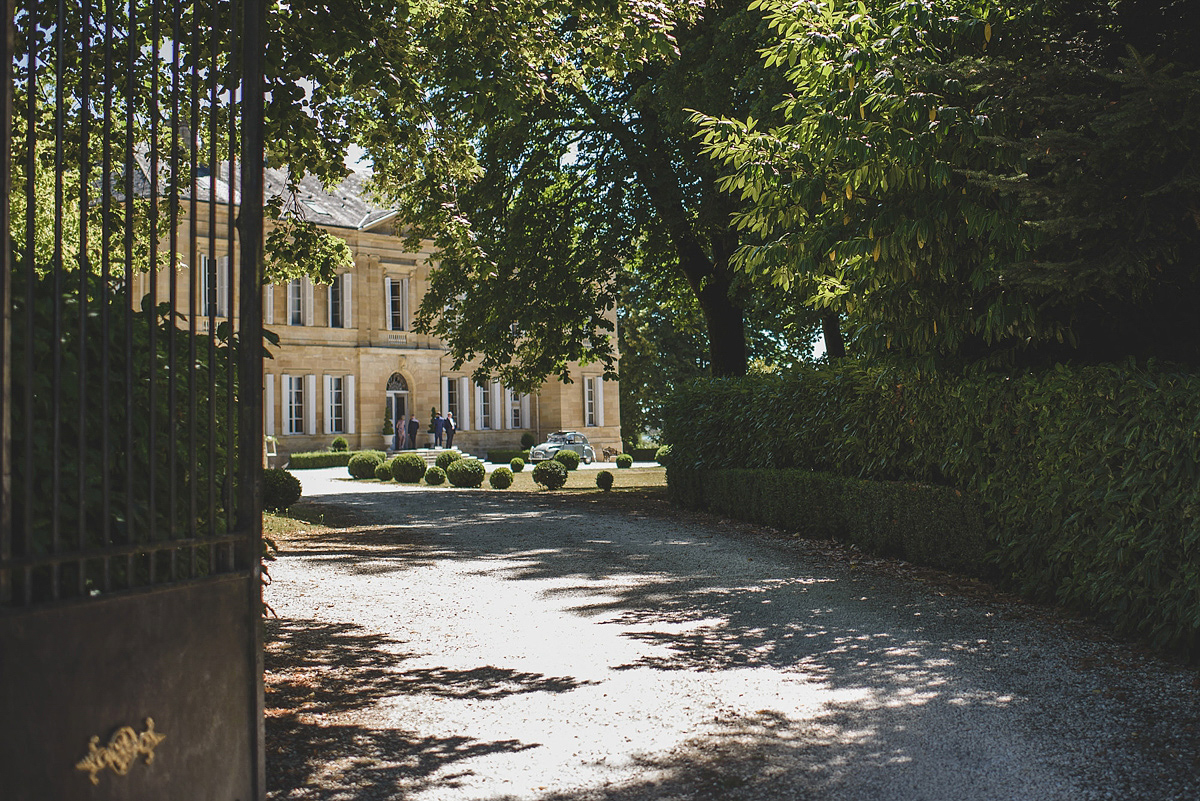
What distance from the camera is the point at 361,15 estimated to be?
709 cm

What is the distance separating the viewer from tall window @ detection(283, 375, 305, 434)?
39406 mm

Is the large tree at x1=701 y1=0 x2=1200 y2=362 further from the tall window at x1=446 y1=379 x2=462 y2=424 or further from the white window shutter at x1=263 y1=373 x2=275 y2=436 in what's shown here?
the tall window at x1=446 y1=379 x2=462 y2=424

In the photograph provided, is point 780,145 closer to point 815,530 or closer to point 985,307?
point 985,307

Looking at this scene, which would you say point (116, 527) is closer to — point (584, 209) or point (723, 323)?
point (584, 209)

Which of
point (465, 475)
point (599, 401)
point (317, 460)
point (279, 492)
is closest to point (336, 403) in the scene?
point (317, 460)

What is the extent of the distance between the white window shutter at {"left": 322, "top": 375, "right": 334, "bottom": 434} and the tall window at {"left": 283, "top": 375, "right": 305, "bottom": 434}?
3.25ft

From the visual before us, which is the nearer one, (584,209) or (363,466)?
(584,209)

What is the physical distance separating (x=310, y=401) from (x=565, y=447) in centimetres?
1166

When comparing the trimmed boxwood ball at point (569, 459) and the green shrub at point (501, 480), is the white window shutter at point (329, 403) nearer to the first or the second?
the trimmed boxwood ball at point (569, 459)

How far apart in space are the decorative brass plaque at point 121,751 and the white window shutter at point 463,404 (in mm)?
40792

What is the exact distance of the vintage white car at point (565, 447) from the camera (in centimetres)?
3572

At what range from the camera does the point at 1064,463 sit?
21.6 ft

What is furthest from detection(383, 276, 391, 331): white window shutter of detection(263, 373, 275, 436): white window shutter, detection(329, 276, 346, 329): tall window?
detection(263, 373, 275, 436): white window shutter

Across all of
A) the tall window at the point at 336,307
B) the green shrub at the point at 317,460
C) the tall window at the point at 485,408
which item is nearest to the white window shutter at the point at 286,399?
the tall window at the point at 336,307
